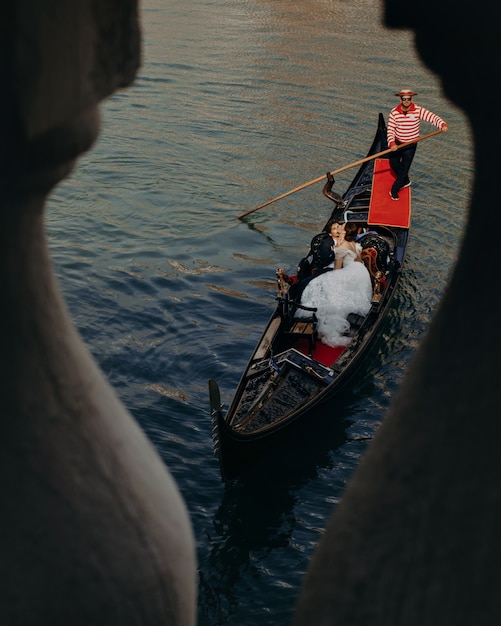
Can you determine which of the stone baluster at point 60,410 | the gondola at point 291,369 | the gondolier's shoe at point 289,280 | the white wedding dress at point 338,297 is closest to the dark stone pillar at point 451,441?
the stone baluster at point 60,410

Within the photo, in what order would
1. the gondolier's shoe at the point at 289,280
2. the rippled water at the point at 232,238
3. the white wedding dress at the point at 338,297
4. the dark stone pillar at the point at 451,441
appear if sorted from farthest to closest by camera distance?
the gondolier's shoe at the point at 289,280, the white wedding dress at the point at 338,297, the rippled water at the point at 232,238, the dark stone pillar at the point at 451,441

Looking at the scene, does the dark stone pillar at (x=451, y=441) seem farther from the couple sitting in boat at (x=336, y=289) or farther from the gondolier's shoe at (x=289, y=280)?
the gondolier's shoe at (x=289, y=280)

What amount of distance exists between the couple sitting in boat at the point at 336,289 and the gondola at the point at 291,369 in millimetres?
69

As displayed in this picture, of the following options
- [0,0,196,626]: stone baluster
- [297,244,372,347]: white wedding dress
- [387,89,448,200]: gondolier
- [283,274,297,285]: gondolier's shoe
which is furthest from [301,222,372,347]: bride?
[0,0,196,626]: stone baluster

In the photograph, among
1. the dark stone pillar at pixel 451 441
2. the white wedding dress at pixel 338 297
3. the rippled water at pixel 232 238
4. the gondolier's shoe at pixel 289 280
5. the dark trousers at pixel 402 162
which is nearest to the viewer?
the dark stone pillar at pixel 451 441

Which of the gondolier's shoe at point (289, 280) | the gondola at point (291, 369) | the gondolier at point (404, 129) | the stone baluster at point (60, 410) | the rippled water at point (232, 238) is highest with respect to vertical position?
the stone baluster at point (60, 410)

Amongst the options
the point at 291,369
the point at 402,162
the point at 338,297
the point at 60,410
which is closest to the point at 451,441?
the point at 60,410

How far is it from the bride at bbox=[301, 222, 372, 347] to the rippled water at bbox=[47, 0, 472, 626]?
0.56m

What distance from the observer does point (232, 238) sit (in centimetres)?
1007

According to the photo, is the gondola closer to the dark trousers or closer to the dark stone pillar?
the dark trousers

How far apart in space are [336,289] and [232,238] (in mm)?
3521

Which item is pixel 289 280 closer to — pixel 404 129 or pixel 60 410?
pixel 404 129

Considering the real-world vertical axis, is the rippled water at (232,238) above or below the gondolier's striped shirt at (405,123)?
below

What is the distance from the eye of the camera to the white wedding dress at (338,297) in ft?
21.4
